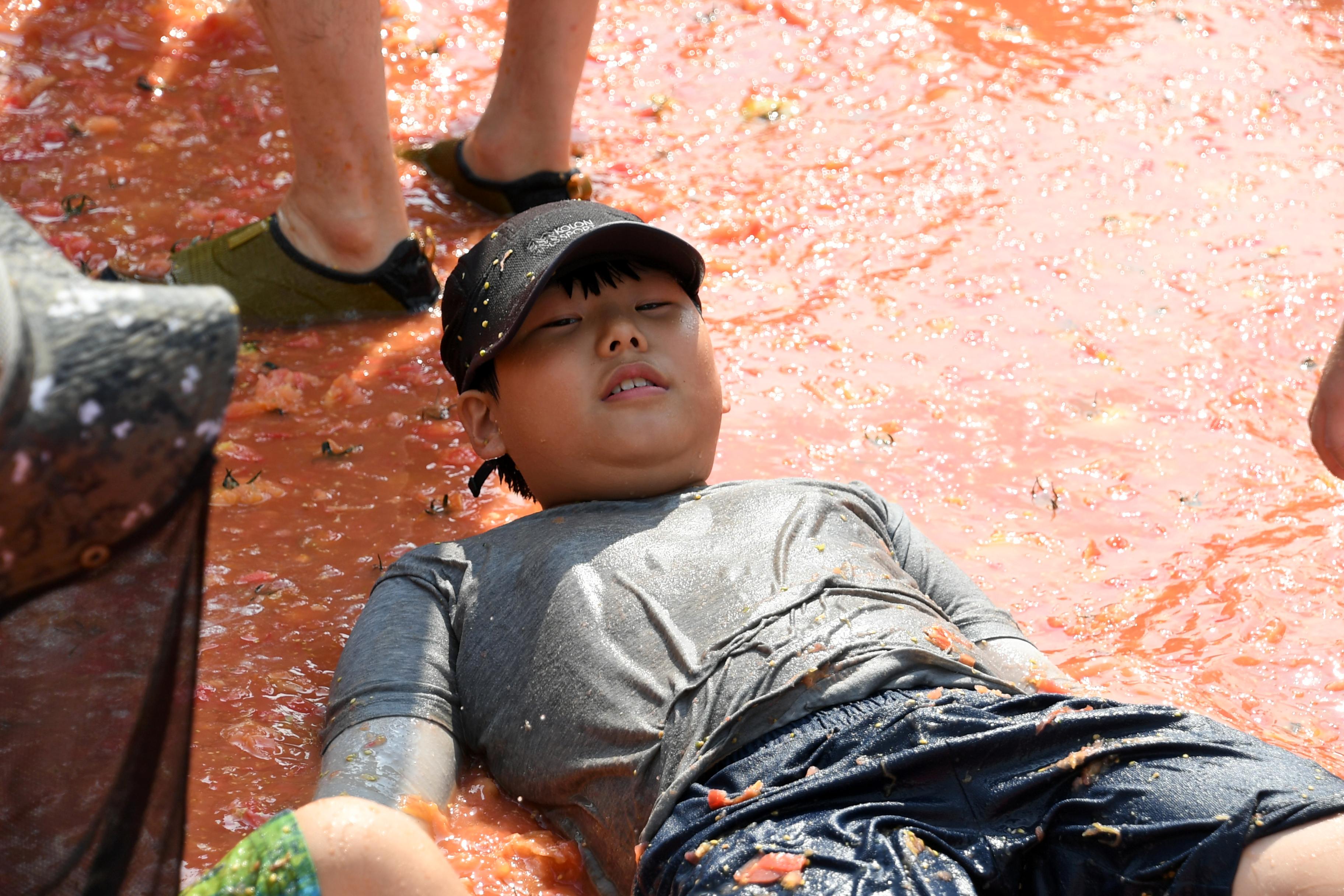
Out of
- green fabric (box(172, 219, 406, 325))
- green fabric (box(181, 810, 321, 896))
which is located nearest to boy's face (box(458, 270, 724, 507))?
green fabric (box(181, 810, 321, 896))

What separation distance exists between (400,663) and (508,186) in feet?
7.83

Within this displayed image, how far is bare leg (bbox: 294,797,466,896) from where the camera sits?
172 centimetres

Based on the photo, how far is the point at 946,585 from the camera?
2762 millimetres

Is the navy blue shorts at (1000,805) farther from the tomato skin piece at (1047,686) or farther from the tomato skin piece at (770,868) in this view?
the tomato skin piece at (1047,686)

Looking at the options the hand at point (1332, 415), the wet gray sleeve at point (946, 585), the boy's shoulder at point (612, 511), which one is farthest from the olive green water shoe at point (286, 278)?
the hand at point (1332, 415)

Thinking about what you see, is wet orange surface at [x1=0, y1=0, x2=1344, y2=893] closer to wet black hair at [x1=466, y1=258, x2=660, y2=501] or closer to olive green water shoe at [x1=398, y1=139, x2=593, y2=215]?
olive green water shoe at [x1=398, y1=139, x2=593, y2=215]

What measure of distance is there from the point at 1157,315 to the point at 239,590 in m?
2.88

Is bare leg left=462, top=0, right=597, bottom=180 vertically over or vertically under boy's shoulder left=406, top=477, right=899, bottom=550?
over

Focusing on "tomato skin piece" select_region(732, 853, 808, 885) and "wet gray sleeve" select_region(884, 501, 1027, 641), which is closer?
"tomato skin piece" select_region(732, 853, 808, 885)

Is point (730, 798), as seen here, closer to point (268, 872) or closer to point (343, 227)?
point (268, 872)

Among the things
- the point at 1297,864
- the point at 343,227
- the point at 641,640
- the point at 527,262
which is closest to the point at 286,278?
the point at 343,227

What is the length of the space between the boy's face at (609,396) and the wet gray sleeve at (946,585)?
1.54ft

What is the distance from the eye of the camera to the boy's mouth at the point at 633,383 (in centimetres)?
269

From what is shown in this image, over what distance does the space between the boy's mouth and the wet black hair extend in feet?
0.66
